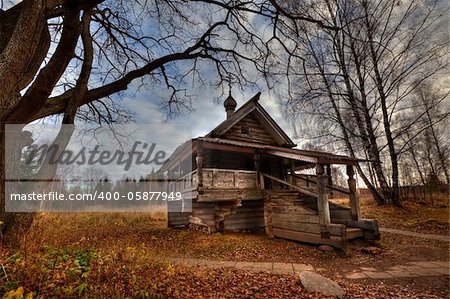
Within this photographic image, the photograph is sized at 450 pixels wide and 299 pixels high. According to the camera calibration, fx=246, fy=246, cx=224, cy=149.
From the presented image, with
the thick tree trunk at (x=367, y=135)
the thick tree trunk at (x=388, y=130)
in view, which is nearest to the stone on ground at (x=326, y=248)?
the thick tree trunk at (x=367, y=135)

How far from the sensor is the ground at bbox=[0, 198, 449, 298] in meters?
3.28

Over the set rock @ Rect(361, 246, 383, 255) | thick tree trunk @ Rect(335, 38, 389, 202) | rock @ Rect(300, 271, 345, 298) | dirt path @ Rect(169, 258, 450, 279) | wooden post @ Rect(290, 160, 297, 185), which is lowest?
dirt path @ Rect(169, 258, 450, 279)

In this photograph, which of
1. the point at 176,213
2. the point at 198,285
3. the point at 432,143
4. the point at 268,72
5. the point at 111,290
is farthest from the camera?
the point at 432,143

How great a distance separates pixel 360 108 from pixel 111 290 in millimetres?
16325

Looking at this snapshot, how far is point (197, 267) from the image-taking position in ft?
21.5

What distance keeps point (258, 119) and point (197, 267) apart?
34.9ft

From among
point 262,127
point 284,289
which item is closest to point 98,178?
point 262,127

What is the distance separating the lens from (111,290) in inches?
131

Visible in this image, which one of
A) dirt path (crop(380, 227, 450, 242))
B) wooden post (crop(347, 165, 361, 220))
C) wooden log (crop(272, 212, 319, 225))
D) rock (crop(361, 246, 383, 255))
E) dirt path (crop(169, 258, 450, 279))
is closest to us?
dirt path (crop(169, 258, 450, 279))

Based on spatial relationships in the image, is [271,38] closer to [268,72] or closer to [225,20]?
[268,72]

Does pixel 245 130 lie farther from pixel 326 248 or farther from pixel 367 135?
pixel 326 248

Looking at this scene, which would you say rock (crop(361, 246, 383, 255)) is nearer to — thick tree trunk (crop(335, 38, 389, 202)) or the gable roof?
the gable roof

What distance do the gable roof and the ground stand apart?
536 cm

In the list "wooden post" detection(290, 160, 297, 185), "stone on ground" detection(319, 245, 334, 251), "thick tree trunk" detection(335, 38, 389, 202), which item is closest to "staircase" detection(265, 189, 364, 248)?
"stone on ground" detection(319, 245, 334, 251)
